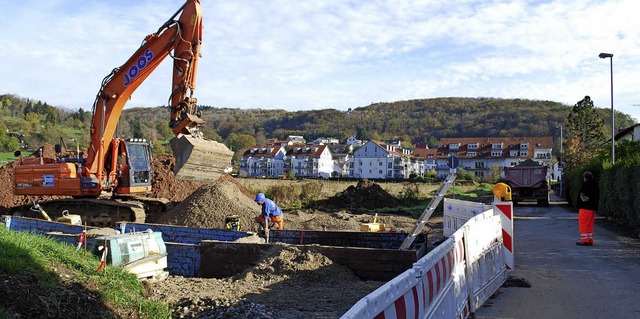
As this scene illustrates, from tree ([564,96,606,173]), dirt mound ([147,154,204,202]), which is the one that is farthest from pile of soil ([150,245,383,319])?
tree ([564,96,606,173])

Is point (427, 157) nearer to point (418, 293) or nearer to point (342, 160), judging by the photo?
point (342, 160)

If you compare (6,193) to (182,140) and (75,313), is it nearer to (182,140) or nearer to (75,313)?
(182,140)

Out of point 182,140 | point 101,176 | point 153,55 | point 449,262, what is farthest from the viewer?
point 101,176

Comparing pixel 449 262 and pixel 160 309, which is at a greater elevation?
pixel 449 262

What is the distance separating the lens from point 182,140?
14273 mm

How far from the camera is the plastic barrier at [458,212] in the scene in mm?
11114

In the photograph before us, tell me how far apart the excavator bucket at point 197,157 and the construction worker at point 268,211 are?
6.56 ft

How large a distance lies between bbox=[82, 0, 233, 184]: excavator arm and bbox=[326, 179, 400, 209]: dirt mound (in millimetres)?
15662

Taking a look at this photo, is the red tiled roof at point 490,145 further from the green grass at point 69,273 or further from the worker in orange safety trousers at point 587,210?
the green grass at point 69,273

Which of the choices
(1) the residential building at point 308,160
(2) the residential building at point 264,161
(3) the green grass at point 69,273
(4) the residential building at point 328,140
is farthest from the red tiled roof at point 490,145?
(3) the green grass at point 69,273

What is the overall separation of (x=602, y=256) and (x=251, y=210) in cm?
1176

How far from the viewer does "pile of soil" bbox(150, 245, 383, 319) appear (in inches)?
297

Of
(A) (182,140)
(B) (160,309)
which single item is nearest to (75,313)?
(B) (160,309)

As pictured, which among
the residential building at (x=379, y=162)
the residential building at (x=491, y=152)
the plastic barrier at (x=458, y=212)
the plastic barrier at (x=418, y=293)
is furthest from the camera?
the residential building at (x=379, y=162)
